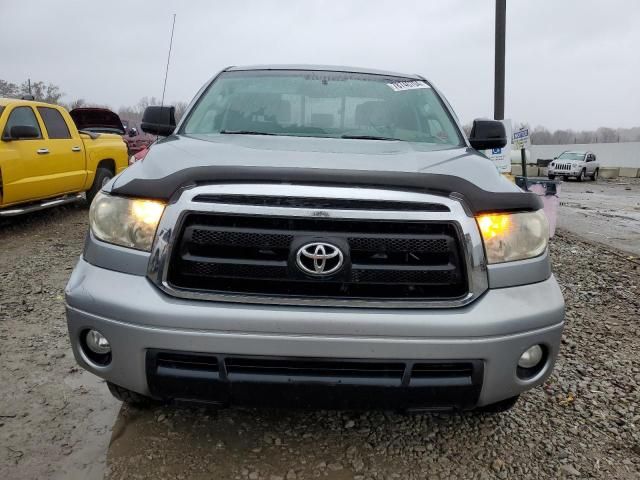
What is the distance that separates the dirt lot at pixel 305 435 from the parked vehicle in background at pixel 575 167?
95.9 ft

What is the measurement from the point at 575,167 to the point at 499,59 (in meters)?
23.3

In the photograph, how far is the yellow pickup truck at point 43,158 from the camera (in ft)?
20.9

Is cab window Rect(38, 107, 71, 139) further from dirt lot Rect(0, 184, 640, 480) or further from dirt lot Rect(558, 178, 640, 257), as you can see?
dirt lot Rect(558, 178, 640, 257)

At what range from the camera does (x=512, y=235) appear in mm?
1955

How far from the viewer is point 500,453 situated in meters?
2.27

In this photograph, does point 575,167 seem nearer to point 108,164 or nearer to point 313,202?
point 108,164

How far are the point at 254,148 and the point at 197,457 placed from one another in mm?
1347

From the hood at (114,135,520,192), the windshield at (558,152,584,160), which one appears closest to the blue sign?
the hood at (114,135,520,192)

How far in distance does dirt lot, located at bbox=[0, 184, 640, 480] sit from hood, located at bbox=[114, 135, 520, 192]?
1151mm

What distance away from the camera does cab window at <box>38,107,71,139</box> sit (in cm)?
738

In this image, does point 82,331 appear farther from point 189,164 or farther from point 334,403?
point 334,403

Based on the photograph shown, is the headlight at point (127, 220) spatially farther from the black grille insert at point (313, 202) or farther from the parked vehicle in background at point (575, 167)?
the parked vehicle in background at point (575, 167)

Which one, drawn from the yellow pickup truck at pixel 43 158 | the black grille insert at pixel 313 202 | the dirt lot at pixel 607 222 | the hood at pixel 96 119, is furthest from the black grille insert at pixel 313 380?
the hood at pixel 96 119

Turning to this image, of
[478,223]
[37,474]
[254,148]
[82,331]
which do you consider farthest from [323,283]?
[37,474]
